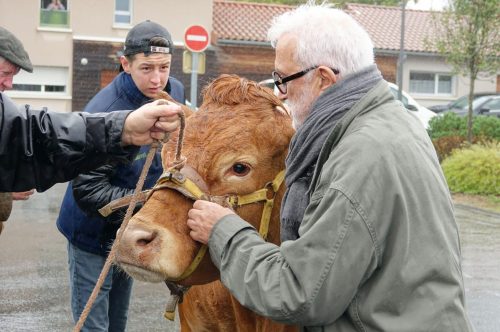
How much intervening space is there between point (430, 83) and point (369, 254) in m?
38.9

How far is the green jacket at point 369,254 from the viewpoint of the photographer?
265cm

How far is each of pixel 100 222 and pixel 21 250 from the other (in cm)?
657

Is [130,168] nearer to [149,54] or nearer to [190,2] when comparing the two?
[149,54]

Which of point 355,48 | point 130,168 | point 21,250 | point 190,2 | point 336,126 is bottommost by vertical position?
point 21,250

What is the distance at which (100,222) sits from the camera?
15.4 feet

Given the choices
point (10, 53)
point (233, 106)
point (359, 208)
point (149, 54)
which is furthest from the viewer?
point (149, 54)

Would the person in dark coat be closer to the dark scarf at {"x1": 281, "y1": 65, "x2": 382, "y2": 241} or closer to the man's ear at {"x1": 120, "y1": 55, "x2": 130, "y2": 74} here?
the dark scarf at {"x1": 281, "y1": 65, "x2": 382, "y2": 241}

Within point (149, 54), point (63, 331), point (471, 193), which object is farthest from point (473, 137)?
point (149, 54)

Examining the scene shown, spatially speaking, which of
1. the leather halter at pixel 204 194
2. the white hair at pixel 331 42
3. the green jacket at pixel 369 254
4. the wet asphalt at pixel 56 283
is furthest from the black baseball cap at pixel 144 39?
the wet asphalt at pixel 56 283

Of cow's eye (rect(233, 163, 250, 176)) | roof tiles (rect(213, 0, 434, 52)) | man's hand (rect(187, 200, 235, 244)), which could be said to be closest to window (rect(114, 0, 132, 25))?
roof tiles (rect(213, 0, 434, 52))

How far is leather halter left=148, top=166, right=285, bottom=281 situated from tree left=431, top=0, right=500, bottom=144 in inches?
677

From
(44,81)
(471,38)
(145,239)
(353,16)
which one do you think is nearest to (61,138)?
(145,239)

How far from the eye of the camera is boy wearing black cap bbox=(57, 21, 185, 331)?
4578 millimetres

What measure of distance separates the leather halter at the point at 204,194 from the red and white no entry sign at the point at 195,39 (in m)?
11.9
